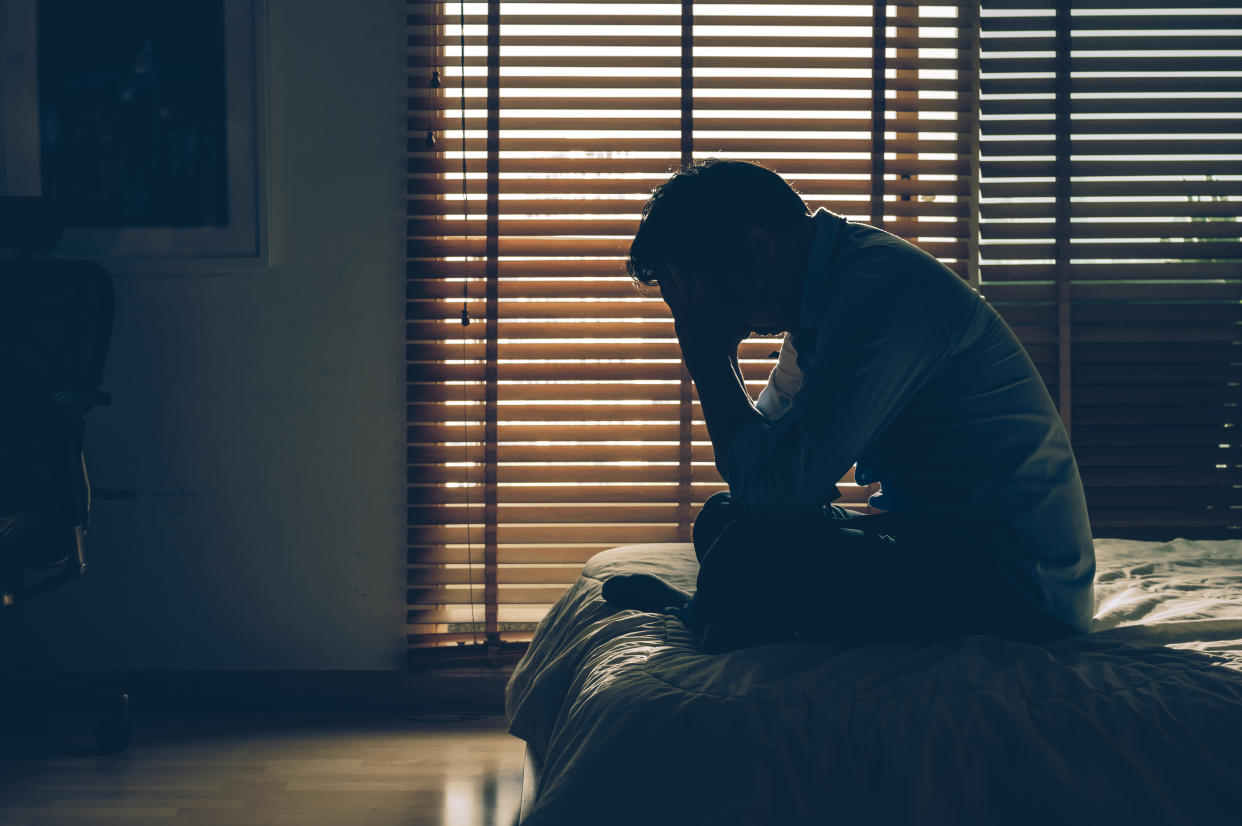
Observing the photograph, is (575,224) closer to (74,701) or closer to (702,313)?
(702,313)

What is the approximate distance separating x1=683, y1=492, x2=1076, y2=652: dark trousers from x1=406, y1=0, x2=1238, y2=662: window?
51.9 inches

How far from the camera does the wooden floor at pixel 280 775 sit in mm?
1650

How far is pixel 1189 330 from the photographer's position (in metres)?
2.43

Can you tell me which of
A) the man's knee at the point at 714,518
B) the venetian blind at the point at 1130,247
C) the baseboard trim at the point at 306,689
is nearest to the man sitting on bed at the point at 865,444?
the man's knee at the point at 714,518

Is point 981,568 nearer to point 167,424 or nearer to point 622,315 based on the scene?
point 622,315

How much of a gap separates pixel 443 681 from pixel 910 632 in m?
1.59

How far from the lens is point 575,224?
2.33 m

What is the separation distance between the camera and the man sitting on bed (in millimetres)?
1010

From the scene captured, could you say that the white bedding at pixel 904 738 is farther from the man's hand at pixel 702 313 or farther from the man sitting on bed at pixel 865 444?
the man's hand at pixel 702 313

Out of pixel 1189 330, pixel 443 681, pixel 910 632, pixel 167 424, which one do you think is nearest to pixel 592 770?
pixel 910 632

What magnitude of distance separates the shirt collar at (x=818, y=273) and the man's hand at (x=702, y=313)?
0.10 metres

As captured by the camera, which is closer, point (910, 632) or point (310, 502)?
point (910, 632)

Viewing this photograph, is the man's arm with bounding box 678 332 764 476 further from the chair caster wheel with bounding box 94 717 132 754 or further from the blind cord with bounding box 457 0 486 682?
the chair caster wheel with bounding box 94 717 132 754

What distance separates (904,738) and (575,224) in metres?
1.80
